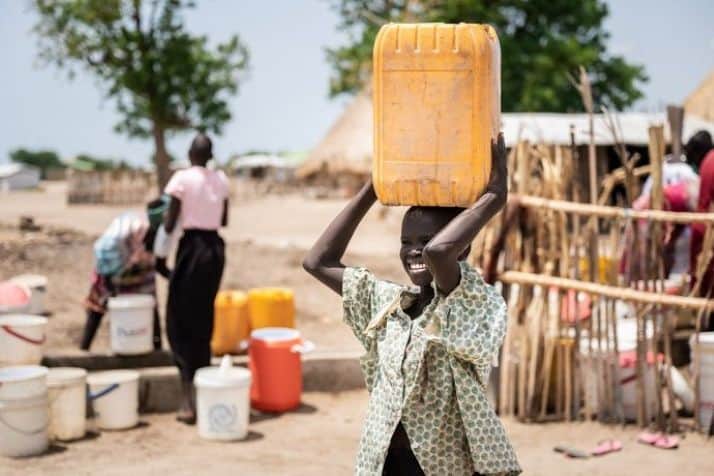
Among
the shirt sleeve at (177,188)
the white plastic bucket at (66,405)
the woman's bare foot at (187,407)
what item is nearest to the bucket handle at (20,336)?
the white plastic bucket at (66,405)

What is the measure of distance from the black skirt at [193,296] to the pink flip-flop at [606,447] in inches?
96.1

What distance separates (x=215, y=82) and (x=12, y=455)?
14.3 m

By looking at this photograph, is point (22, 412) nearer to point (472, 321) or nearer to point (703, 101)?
point (472, 321)

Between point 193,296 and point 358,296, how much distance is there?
10.3ft

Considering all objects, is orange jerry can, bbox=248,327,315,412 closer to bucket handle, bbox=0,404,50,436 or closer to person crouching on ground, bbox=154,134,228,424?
person crouching on ground, bbox=154,134,228,424

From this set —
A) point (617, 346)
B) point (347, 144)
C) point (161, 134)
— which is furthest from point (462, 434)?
point (347, 144)

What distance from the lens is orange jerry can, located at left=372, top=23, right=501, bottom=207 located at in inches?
101

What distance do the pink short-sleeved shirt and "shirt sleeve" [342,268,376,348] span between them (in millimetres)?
2989

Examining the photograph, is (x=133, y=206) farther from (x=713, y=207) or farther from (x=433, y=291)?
(x=433, y=291)

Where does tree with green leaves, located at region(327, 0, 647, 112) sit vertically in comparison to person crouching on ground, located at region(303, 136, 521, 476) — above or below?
above

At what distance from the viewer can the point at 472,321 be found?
2428 mm

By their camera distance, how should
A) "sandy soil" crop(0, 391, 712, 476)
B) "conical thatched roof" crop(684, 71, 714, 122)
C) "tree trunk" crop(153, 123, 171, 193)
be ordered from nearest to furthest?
"sandy soil" crop(0, 391, 712, 476) → "tree trunk" crop(153, 123, 171, 193) → "conical thatched roof" crop(684, 71, 714, 122)

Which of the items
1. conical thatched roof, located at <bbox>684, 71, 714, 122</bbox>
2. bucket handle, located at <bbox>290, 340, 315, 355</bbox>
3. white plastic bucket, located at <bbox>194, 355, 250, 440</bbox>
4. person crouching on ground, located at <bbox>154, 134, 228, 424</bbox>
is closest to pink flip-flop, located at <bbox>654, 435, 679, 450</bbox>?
bucket handle, located at <bbox>290, 340, 315, 355</bbox>

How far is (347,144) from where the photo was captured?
1117 inches
